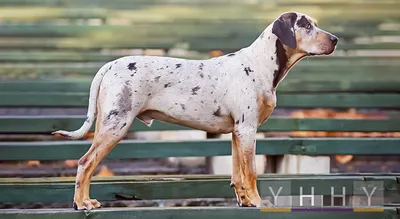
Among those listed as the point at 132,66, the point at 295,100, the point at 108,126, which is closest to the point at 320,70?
the point at 295,100

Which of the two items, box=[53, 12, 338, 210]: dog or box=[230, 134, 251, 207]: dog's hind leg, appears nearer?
box=[53, 12, 338, 210]: dog

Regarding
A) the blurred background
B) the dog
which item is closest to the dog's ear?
the dog

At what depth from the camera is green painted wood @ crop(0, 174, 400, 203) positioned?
2736 millimetres

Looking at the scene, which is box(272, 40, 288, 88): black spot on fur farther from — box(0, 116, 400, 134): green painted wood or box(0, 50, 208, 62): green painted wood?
box(0, 50, 208, 62): green painted wood

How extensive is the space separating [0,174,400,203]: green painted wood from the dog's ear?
2.54ft

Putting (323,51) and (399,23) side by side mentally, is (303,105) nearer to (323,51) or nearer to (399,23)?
(399,23)

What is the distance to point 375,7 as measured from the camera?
16.2ft

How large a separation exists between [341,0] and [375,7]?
28 centimetres

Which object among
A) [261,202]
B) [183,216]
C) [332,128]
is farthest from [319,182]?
[332,128]

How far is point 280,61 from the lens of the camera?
234 centimetres

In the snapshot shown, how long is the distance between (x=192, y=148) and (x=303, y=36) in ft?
5.00

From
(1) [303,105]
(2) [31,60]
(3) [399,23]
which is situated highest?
(3) [399,23]

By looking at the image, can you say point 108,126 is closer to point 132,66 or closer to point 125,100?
point 125,100

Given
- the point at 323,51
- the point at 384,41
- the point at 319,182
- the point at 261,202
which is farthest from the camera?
the point at 384,41
